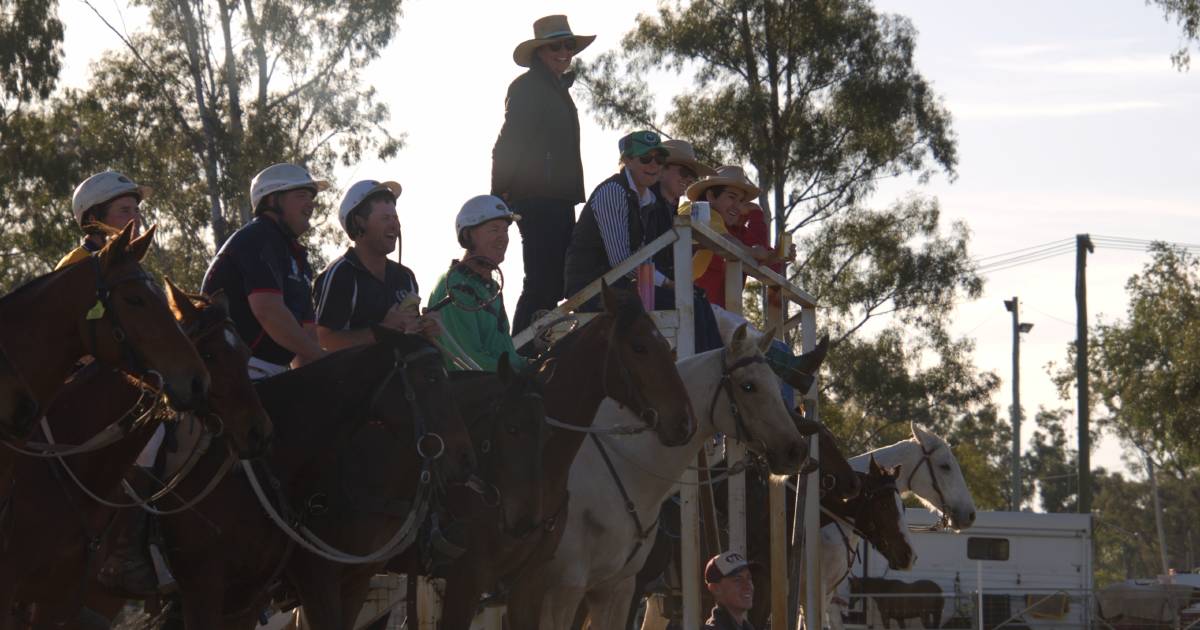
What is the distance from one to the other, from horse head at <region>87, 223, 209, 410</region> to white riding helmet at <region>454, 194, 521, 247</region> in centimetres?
299

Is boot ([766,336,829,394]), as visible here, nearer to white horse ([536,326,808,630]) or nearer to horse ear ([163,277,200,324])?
white horse ([536,326,808,630])

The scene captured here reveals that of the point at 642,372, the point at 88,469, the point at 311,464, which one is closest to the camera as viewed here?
the point at 88,469

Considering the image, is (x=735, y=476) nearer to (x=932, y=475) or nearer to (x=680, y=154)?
(x=680, y=154)

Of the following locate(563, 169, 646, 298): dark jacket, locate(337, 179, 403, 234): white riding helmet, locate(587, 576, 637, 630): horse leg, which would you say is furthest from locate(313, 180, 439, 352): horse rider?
locate(563, 169, 646, 298): dark jacket

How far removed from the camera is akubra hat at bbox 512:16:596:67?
12.7 metres

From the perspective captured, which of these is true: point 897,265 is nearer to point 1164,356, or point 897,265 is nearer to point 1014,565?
point 1014,565

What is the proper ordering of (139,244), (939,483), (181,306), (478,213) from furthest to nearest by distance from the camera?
(939,483) → (478,213) → (181,306) → (139,244)

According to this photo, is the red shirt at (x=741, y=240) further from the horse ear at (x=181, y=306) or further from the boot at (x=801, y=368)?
the horse ear at (x=181, y=306)

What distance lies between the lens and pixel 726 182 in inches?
552

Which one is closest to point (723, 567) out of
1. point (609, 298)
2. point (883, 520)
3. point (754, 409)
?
point (754, 409)

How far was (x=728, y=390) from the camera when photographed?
35.5 ft

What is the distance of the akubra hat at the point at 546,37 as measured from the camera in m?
12.7

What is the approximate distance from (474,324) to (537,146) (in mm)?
2599

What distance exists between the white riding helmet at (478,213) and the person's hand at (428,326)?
1.09 meters
